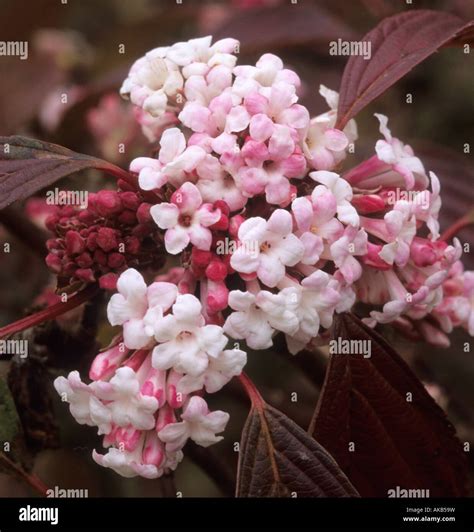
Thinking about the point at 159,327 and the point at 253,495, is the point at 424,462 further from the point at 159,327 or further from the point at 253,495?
the point at 159,327

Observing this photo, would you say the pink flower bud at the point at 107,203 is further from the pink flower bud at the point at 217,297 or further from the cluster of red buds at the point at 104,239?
the pink flower bud at the point at 217,297

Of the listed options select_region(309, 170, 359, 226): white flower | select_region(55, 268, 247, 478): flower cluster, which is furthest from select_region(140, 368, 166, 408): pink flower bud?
select_region(309, 170, 359, 226): white flower

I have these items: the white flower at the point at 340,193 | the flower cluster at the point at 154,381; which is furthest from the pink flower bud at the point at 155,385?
the white flower at the point at 340,193

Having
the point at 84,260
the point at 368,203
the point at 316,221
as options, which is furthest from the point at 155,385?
the point at 368,203

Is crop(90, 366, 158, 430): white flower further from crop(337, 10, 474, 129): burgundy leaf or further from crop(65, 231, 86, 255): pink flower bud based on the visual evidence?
crop(337, 10, 474, 129): burgundy leaf

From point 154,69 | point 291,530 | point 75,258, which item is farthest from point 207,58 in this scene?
point 291,530

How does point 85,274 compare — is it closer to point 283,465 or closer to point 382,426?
point 283,465
